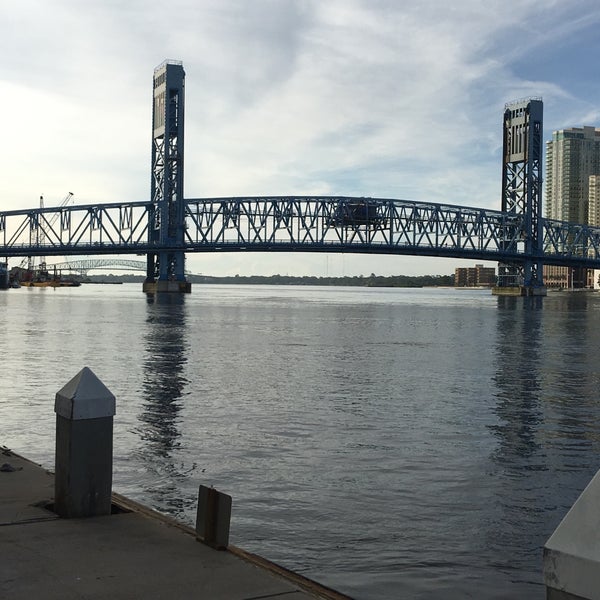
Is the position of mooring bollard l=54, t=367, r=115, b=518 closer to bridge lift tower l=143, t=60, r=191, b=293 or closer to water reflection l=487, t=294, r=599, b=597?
water reflection l=487, t=294, r=599, b=597

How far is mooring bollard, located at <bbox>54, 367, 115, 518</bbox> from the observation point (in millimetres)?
8133

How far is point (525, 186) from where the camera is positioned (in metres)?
158

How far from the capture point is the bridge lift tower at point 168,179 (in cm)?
13775

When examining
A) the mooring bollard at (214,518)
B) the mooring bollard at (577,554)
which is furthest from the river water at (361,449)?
the mooring bollard at (577,554)

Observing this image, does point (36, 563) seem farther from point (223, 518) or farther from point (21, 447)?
point (21, 447)

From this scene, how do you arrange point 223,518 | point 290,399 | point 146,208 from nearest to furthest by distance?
point 223,518, point 290,399, point 146,208

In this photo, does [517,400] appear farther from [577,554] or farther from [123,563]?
[577,554]

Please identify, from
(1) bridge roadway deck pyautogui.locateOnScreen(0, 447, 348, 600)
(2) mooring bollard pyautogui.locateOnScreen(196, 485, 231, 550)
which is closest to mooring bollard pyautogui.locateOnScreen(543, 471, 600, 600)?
(1) bridge roadway deck pyautogui.locateOnScreen(0, 447, 348, 600)

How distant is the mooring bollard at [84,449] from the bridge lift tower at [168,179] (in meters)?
132

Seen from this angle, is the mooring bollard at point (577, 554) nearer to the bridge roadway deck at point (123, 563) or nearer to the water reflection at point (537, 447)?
the bridge roadway deck at point (123, 563)

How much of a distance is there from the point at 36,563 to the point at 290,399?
1507cm

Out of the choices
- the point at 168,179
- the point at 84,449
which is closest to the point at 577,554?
the point at 84,449

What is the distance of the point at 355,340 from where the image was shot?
148 ft

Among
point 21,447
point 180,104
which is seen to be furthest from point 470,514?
point 180,104
